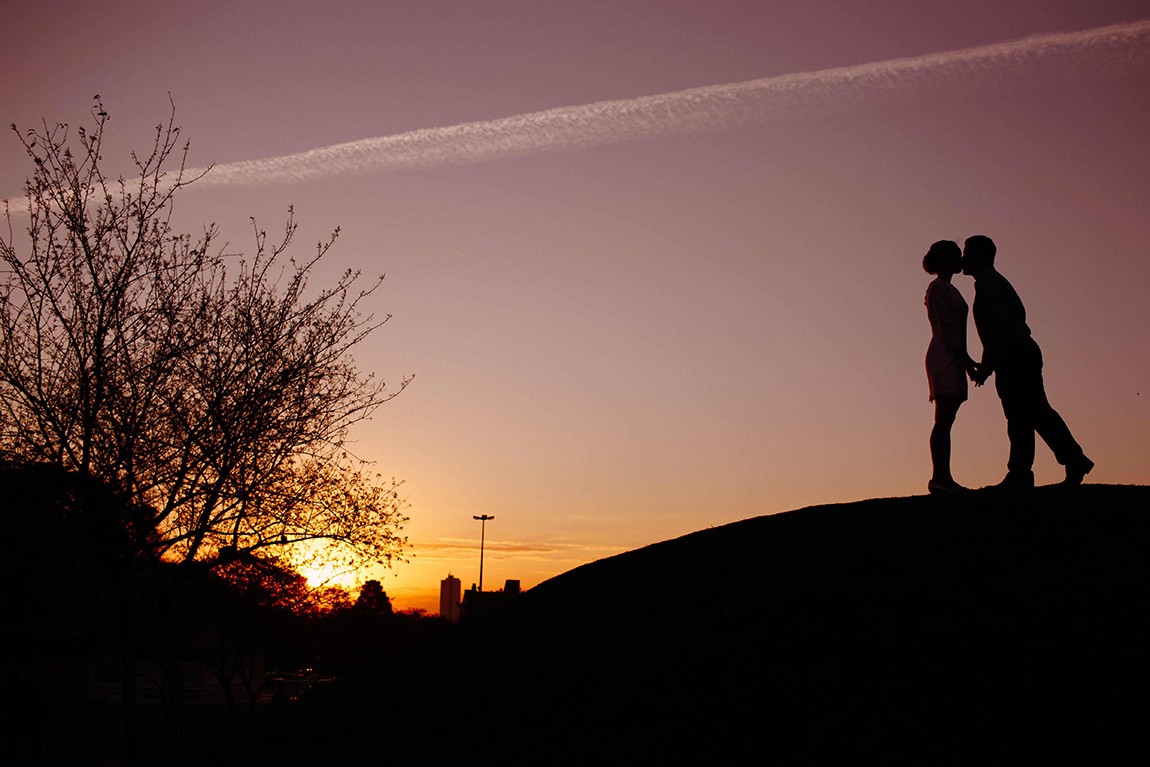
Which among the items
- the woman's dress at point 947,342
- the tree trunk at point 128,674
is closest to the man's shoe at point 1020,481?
the woman's dress at point 947,342

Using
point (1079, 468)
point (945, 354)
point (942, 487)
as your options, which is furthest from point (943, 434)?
point (1079, 468)

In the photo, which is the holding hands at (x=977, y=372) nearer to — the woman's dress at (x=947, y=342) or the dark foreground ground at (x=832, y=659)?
the woman's dress at (x=947, y=342)

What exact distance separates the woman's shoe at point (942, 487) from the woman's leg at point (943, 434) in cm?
3

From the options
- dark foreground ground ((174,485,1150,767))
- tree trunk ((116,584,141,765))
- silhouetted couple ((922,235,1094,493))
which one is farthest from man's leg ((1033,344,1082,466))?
tree trunk ((116,584,141,765))

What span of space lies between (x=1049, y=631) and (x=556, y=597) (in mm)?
7204

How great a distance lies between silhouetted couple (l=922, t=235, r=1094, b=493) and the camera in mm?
9453

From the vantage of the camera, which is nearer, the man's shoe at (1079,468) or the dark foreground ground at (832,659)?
the dark foreground ground at (832,659)

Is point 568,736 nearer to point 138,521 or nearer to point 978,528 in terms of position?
point 978,528

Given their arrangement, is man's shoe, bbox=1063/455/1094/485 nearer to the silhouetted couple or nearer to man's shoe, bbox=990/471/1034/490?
the silhouetted couple

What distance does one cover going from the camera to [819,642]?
699 cm

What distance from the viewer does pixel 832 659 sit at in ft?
21.8

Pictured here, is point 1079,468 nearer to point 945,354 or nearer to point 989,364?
point 989,364

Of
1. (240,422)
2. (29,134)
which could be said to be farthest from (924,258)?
(29,134)

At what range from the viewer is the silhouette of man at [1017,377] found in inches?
371
